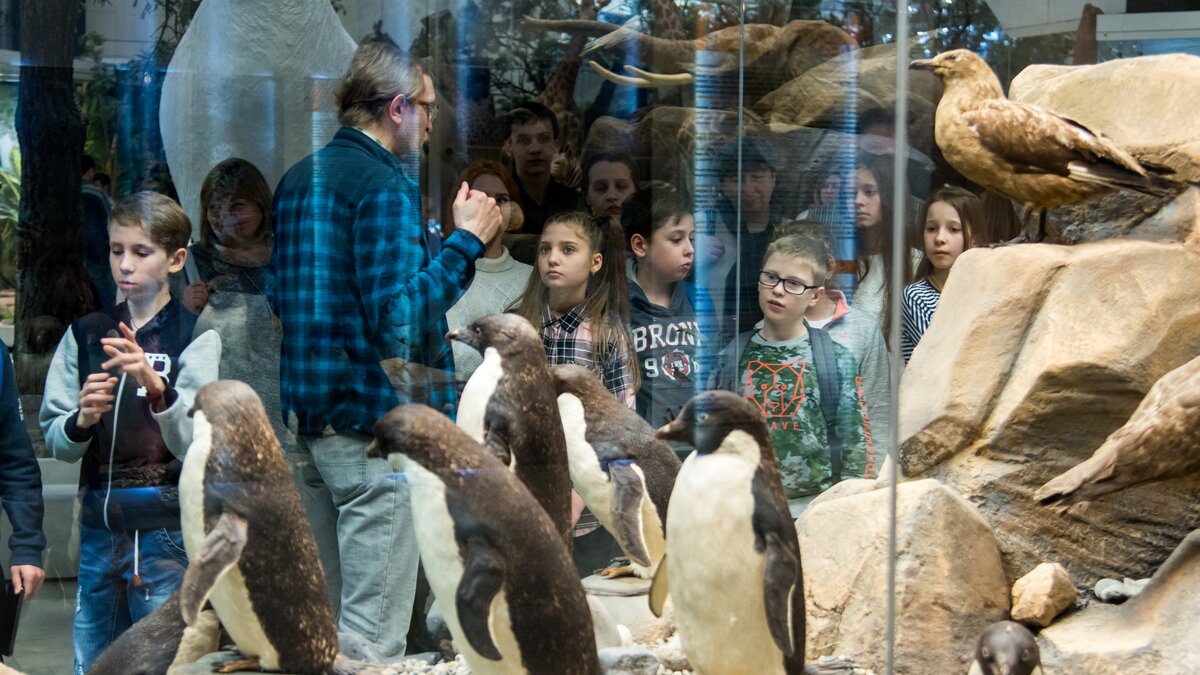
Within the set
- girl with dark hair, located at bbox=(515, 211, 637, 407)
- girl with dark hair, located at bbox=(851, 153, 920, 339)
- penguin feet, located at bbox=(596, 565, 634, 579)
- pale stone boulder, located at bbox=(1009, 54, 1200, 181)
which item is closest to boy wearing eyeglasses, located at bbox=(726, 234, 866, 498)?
girl with dark hair, located at bbox=(851, 153, 920, 339)

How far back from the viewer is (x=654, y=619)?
219 centimetres

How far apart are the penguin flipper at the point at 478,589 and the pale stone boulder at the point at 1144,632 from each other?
1.39 metres

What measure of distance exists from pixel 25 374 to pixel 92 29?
0.55 meters

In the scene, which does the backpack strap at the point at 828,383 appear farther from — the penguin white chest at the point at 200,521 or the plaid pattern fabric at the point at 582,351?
the penguin white chest at the point at 200,521

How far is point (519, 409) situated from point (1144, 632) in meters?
1.50

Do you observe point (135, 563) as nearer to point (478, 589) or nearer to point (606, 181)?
point (478, 589)

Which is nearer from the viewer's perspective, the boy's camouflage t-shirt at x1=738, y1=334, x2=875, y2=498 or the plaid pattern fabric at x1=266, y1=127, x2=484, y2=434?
the plaid pattern fabric at x1=266, y1=127, x2=484, y2=434

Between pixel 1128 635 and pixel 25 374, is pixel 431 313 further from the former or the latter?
pixel 1128 635

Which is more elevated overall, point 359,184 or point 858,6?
point 858,6

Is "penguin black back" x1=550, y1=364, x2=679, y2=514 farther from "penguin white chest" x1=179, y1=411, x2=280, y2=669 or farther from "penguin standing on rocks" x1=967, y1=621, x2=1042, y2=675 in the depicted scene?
"penguin standing on rocks" x1=967, y1=621, x2=1042, y2=675

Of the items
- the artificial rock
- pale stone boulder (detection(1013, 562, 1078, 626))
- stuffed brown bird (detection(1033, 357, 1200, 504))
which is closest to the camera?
stuffed brown bird (detection(1033, 357, 1200, 504))

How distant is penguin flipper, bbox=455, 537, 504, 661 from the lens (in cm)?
194

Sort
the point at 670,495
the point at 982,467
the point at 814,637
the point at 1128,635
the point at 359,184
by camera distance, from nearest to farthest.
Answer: the point at 359,184
the point at 670,495
the point at 814,637
the point at 1128,635
the point at 982,467

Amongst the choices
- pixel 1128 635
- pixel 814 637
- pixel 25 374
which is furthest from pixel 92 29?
pixel 1128 635
